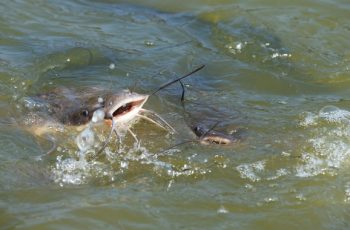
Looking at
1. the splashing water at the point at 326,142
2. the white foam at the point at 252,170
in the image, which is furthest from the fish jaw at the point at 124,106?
the splashing water at the point at 326,142

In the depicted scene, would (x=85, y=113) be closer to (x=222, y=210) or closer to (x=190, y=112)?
(x=190, y=112)

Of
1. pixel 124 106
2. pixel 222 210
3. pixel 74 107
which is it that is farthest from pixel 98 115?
pixel 222 210

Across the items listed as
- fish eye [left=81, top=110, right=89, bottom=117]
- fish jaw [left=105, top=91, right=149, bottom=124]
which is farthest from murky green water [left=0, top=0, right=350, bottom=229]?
fish jaw [left=105, top=91, right=149, bottom=124]

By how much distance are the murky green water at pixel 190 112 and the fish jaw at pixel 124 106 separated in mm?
279

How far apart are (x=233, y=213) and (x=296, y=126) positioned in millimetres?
1116

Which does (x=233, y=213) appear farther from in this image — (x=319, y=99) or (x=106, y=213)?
(x=319, y=99)

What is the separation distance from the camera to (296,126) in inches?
164

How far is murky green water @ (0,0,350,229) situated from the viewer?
128 inches

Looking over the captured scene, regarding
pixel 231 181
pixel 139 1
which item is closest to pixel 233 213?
pixel 231 181

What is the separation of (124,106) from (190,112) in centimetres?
86

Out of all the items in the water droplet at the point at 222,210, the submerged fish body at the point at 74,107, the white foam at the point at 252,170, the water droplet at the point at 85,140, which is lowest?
the water droplet at the point at 222,210

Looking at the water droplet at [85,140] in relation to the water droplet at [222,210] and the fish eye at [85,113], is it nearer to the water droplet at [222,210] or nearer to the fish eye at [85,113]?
the fish eye at [85,113]

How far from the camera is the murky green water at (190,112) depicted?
326 centimetres

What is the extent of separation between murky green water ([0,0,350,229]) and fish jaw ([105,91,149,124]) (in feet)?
0.91
